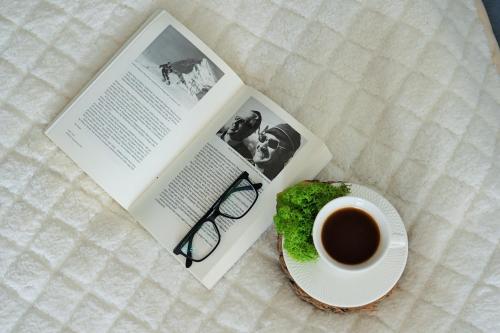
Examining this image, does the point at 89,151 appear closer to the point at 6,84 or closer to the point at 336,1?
the point at 6,84

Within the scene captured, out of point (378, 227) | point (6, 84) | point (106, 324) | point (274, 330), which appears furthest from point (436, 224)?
point (6, 84)

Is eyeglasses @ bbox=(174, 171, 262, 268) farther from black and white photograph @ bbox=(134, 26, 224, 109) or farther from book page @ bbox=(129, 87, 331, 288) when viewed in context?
black and white photograph @ bbox=(134, 26, 224, 109)

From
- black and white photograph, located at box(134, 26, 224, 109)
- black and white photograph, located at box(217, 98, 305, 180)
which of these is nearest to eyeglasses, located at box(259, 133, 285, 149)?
black and white photograph, located at box(217, 98, 305, 180)

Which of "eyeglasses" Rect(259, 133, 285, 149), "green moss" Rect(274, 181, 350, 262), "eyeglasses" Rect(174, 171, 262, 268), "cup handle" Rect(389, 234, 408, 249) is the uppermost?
"cup handle" Rect(389, 234, 408, 249)

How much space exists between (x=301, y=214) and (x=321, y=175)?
0.13 m

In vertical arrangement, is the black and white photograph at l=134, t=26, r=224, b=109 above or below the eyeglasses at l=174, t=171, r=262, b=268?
above

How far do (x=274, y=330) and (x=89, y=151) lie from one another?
373 millimetres

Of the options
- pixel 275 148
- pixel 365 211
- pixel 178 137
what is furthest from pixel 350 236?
pixel 178 137

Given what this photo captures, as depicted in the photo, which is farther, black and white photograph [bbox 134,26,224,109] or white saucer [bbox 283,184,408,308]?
black and white photograph [bbox 134,26,224,109]

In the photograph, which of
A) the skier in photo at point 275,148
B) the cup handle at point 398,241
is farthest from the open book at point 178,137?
the cup handle at point 398,241

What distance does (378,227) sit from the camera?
28.3 inches

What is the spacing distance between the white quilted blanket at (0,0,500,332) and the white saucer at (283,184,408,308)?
0.22 ft

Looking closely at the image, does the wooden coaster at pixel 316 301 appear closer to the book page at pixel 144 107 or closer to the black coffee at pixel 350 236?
the black coffee at pixel 350 236

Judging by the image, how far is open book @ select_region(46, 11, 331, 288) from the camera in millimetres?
789
